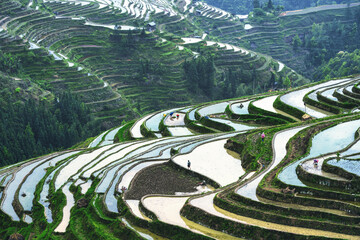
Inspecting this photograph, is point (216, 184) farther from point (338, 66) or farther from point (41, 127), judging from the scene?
point (338, 66)

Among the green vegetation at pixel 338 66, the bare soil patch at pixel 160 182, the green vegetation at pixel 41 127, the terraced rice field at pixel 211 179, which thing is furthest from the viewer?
the green vegetation at pixel 338 66

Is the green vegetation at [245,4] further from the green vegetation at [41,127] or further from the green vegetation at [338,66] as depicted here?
the green vegetation at [41,127]

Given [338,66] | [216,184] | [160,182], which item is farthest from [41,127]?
[338,66]

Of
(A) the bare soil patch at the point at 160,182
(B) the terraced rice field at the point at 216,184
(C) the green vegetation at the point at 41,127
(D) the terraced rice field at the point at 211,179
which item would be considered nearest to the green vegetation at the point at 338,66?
(D) the terraced rice field at the point at 211,179

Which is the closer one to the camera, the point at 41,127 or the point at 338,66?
the point at 41,127

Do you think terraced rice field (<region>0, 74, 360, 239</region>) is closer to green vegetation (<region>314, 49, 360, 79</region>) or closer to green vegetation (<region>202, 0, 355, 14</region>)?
green vegetation (<region>314, 49, 360, 79</region>)

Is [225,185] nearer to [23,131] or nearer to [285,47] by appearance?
[23,131]

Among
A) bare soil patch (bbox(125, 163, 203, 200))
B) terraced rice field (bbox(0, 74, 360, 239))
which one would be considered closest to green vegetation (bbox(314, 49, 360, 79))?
terraced rice field (bbox(0, 74, 360, 239))

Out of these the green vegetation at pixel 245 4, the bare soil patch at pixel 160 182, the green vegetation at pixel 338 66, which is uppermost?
the green vegetation at pixel 245 4

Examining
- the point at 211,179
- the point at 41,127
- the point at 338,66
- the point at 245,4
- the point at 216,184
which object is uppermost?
the point at 245,4

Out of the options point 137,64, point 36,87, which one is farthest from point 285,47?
point 36,87

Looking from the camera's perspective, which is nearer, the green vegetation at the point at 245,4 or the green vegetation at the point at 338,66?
the green vegetation at the point at 338,66
